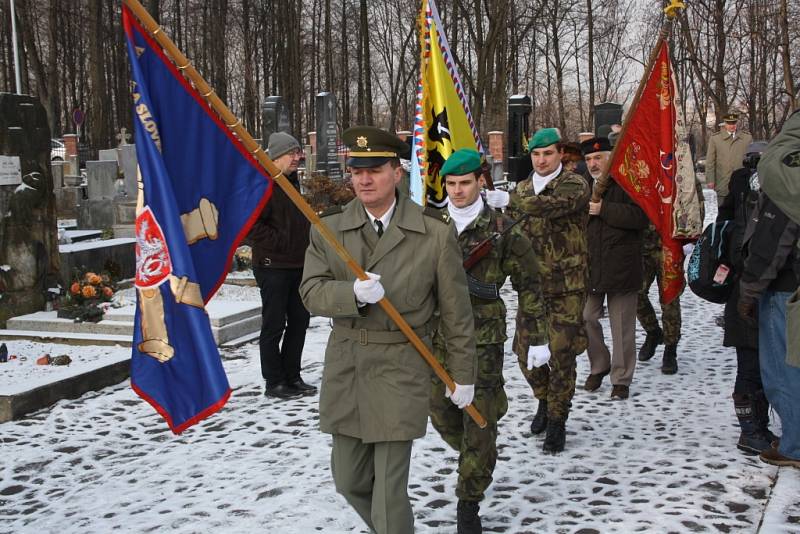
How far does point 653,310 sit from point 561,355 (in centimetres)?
274

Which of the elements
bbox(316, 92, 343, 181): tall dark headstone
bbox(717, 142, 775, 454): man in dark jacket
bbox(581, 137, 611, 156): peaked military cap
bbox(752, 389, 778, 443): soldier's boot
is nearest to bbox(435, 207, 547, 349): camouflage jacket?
bbox(717, 142, 775, 454): man in dark jacket

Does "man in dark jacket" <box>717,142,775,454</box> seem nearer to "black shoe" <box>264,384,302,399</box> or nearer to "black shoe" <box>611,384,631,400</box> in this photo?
"black shoe" <box>611,384,631,400</box>

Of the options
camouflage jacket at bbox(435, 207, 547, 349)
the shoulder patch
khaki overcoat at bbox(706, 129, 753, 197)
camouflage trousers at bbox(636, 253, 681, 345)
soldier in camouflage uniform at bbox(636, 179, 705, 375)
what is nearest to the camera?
the shoulder patch

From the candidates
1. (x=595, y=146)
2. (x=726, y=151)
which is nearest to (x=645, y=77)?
(x=595, y=146)

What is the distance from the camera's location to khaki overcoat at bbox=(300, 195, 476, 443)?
329 centimetres

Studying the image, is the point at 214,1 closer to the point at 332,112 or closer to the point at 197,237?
the point at 332,112

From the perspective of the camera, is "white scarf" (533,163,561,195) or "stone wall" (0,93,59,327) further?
"stone wall" (0,93,59,327)

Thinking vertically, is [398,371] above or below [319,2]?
below

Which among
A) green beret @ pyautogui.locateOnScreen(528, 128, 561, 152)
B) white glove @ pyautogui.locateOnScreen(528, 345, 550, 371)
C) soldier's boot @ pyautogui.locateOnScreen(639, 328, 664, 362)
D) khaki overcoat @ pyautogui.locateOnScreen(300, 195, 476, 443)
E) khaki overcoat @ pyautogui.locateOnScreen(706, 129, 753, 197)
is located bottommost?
soldier's boot @ pyautogui.locateOnScreen(639, 328, 664, 362)

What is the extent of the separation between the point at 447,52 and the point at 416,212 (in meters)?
3.22

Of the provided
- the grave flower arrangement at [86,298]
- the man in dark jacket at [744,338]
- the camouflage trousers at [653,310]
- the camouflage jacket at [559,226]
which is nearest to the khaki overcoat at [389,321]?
the camouflage jacket at [559,226]

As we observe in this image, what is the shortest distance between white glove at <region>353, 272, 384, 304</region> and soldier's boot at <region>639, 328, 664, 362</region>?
17.5 feet

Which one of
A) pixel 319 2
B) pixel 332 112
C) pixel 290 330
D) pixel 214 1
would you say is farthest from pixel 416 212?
pixel 319 2

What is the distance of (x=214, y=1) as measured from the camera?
39.3m
